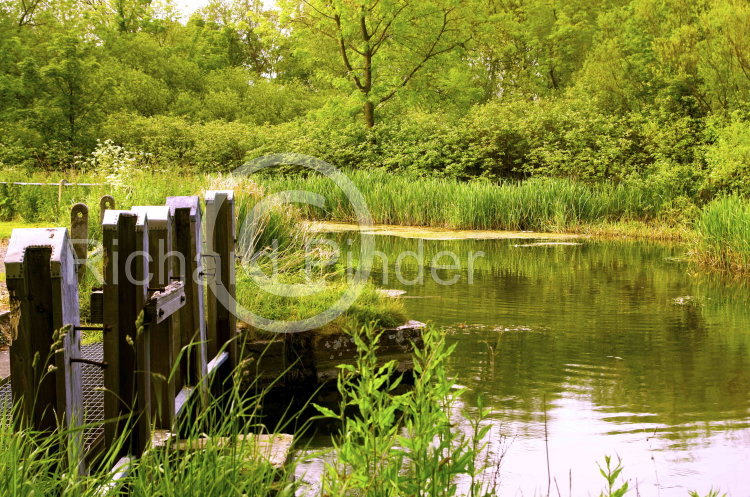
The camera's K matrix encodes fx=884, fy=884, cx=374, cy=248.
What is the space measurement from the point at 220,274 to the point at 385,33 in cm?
2504

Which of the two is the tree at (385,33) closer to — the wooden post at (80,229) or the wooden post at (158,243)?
the wooden post at (80,229)

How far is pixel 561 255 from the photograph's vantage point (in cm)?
1540

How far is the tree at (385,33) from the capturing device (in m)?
29.1

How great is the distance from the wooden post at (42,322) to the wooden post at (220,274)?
286 centimetres

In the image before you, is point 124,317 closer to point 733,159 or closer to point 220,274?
point 220,274

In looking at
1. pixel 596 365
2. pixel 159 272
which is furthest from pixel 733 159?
pixel 159 272

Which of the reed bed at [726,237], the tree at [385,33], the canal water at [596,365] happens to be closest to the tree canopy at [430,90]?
the tree at [385,33]

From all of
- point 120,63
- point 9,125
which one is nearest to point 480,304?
point 9,125

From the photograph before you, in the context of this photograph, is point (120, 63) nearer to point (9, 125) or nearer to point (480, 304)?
point (9, 125)

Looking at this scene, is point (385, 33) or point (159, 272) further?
point (385, 33)

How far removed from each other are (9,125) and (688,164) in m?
20.8

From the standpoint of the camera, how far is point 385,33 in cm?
2994

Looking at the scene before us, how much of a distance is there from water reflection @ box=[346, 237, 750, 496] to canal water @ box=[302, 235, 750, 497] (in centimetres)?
1

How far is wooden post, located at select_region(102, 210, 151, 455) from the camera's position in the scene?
3.41m
